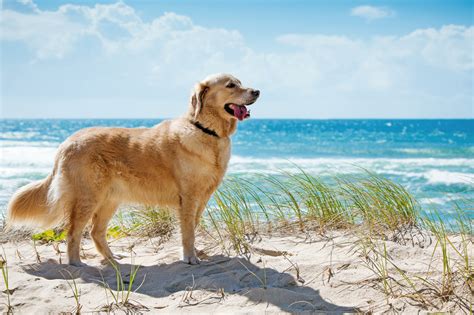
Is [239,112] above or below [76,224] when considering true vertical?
above

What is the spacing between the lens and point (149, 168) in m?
4.83

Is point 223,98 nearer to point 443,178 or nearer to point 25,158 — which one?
point 443,178

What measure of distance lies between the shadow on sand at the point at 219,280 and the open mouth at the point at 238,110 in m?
1.29

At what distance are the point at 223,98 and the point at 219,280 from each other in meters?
1.66

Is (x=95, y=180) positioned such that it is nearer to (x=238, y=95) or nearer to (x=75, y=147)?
(x=75, y=147)

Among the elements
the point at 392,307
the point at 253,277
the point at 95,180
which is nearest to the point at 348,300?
the point at 392,307

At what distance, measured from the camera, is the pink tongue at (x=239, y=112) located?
478 centimetres

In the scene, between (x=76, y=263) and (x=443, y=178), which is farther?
(x=443, y=178)

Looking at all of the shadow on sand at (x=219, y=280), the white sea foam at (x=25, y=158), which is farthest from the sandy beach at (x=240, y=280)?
Answer: the white sea foam at (x=25, y=158)

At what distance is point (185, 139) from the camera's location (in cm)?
→ 479

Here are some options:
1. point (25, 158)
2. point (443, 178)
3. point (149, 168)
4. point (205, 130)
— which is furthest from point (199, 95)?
point (25, 158)

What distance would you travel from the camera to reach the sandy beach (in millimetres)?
3621

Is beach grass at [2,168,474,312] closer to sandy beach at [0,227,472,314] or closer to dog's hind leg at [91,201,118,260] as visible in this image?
sandy beach at [0,227,472,314]

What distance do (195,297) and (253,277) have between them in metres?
0.54
